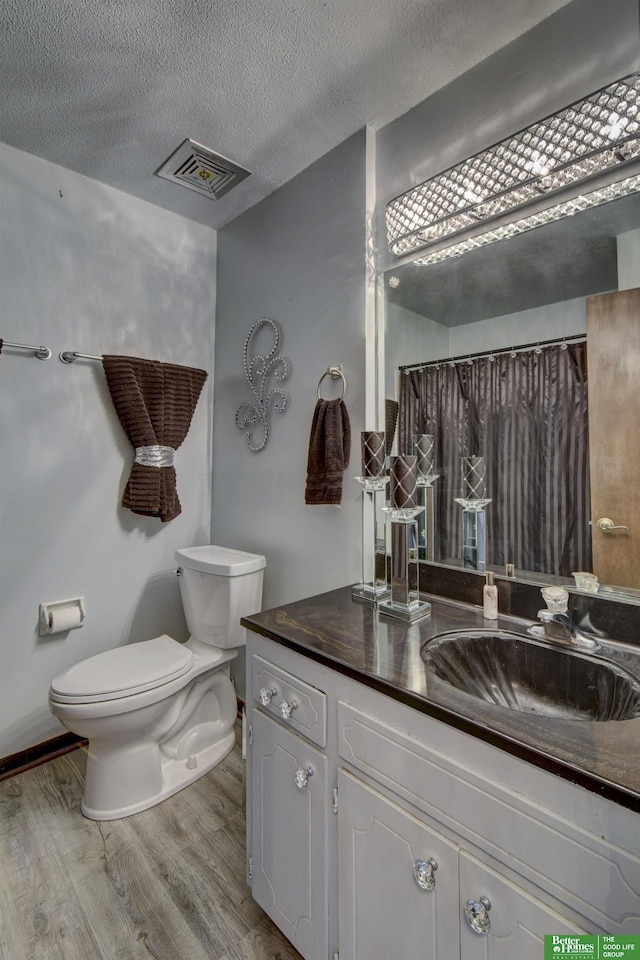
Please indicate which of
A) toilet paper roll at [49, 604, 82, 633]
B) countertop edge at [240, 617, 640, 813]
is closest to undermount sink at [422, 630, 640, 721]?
countertop edge at [240, 617, 640, 813]

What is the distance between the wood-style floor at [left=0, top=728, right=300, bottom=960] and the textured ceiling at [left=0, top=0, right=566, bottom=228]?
2.57 meters

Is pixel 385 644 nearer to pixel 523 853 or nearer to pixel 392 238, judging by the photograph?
pixel 523 853

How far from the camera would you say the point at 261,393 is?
2.20 m

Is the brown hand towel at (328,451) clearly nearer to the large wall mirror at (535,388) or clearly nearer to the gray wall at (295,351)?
the gray wall at (295,351)

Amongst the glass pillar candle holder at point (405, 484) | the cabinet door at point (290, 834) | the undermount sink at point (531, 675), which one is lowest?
the cabinet door at point (290, 834)

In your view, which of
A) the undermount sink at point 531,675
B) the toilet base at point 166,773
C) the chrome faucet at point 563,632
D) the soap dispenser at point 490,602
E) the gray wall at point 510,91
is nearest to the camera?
the undermount sink at point 531,675

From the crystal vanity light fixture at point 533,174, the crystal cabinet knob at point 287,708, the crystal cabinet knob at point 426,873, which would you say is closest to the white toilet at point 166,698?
the crystal cabinet knob at point 287,708

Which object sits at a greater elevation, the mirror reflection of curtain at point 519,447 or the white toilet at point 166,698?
the mirror reflection of curtain at point 519,447

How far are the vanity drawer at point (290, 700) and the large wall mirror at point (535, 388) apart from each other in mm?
639

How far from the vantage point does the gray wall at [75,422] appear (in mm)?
1911

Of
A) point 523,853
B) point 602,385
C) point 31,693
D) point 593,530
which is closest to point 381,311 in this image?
point 602,385

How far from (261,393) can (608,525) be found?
153 centimetres

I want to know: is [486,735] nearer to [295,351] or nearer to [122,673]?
[122,673]

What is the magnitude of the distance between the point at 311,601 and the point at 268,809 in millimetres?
556
